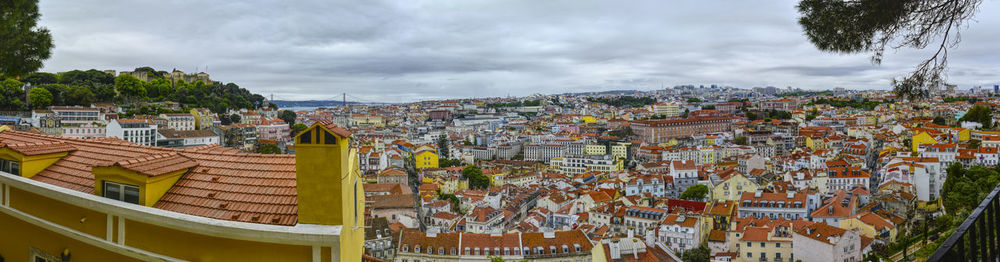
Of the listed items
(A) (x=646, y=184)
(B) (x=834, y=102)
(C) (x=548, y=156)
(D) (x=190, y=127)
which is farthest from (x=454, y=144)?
(B) (x=834, y=102)

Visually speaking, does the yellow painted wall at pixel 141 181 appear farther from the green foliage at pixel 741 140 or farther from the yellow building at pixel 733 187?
the green foliage at pixel 741 140

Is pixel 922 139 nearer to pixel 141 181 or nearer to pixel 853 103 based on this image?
pixel 141 181

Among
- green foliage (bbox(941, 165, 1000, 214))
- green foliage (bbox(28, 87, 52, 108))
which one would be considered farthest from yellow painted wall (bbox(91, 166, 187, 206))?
green foliage (bbox(28, 87, 52, 108))

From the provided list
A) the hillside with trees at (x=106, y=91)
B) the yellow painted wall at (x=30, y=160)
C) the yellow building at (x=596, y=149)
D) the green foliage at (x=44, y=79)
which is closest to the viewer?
the yellow painted wall at (x=30, y=160)

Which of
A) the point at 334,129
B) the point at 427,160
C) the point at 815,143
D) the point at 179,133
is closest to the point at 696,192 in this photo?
the point at 427,160

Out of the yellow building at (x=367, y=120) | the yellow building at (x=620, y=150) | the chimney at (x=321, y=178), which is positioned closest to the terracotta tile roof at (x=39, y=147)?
the chimney at (x=321, y=178)

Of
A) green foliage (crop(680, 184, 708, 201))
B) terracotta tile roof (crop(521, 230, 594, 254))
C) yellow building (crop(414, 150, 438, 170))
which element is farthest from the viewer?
yellow building (crop(414, 150, 438, 170))

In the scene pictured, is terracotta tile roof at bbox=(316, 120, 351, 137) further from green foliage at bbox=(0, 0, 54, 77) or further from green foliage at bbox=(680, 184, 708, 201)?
green foliage at bbox=(680, 184, 708, 201)

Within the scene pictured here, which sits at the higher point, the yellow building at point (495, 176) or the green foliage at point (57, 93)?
→ the green foliage at point (57, 93)
